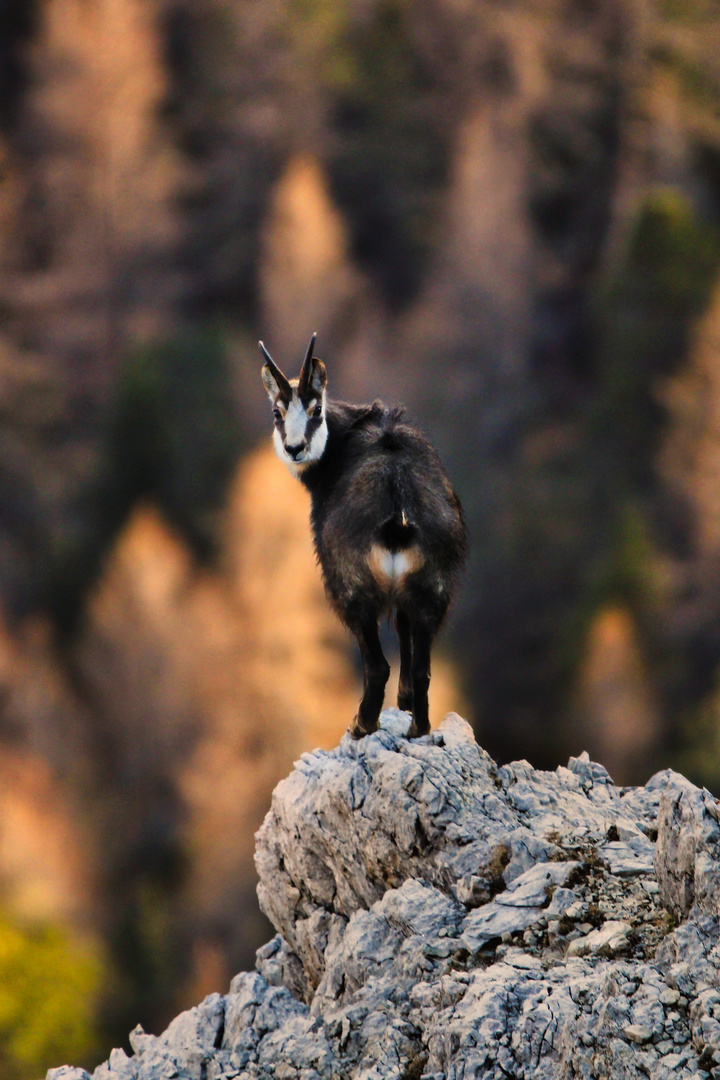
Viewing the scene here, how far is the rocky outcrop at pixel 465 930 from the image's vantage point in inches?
297

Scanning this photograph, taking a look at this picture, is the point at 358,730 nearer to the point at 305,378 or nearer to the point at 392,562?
the point at 392,562

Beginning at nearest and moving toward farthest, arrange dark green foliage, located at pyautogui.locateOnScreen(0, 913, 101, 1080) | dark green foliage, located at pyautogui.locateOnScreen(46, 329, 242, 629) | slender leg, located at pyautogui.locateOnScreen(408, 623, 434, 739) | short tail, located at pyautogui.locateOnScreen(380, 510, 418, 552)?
short tail, located at pyautogui.locateOnScreen(380, 510, 418, 552)
slender leg, located at pyautogui.locateOnScreen(408, 623, 434, 739)
dark green foliage, located at pyautogui.locateOnScreen(0, 913, 101, 1080)
dark green foliage, located at pyautogui.locateOnScreen(46, 329, 242, 629)

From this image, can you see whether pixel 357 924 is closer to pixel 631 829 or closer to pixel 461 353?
pixel 631 829

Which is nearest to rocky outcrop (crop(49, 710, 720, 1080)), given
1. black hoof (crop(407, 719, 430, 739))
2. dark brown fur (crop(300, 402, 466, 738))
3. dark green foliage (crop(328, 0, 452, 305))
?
black hoof (crop(407, 719, 430, 739))

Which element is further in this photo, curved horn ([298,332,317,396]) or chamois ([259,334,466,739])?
curved horn ([298,332,317,396])

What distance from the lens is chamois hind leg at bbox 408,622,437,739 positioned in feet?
33.4

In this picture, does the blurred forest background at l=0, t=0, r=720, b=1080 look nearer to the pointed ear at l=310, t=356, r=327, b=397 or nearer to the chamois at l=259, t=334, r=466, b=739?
the chamois at l=259, t=334, r=466, b=739

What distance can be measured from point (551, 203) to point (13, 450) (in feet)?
65.6

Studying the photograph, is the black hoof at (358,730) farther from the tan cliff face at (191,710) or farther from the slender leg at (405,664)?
the tan cliff face at (191,710)

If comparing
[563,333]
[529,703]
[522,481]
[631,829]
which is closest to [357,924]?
[631,829]

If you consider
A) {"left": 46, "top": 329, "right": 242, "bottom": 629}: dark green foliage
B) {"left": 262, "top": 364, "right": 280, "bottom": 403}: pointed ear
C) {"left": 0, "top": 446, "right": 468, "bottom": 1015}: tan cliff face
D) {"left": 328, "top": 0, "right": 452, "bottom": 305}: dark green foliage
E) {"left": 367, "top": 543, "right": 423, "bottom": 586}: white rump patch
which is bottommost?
{"left": 367, "top": 543, "right": 423, "bottom": 586}: white rump patch

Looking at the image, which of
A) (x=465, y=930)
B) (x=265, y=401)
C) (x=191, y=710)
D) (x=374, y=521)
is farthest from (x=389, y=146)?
(x=465, y=930)

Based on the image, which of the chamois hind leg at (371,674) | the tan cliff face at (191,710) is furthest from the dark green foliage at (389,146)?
the chamois hind leg at (371,674)

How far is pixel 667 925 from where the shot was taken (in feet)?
26.6
